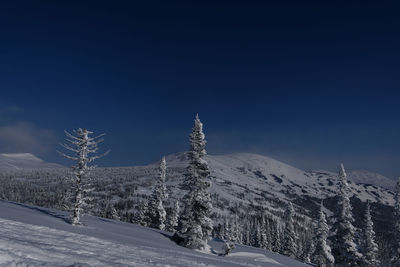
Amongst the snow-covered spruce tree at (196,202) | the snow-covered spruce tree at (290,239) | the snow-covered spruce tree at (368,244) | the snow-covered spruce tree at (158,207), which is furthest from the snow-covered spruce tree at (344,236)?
the snow-covered spruce tree at (158,207)

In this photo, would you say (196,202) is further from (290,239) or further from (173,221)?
(290,239)

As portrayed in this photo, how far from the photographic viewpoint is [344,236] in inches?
1463

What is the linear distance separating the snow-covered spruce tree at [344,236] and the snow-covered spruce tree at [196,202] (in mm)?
19013

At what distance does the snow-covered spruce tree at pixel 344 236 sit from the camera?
36.8 metres

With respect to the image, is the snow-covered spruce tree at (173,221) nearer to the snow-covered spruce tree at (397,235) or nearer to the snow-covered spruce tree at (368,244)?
the snow-covered spruce tree at (368,244)

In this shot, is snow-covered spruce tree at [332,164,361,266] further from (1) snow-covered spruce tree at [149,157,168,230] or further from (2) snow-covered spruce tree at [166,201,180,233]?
(2) snow-covered spruce tree at [166,201,180,233]

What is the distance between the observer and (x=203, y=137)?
3409 centimetres

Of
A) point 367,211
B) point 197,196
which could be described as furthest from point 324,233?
point 197,196

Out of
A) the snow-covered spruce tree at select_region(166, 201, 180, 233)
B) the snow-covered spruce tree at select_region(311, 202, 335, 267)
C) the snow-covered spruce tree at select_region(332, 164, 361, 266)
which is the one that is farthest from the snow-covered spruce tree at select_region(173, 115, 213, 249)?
the snow-covered spruce tree at select_region(166, 201, 180, 233)

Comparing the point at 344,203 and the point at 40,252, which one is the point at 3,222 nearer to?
the point at 40,252

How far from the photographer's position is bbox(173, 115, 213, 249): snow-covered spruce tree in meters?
31.1

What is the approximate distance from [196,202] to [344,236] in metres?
21.4

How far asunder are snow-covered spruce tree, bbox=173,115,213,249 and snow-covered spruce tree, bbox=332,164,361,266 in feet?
62.4

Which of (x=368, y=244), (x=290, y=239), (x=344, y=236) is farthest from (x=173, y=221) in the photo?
(x=368, y=244)
